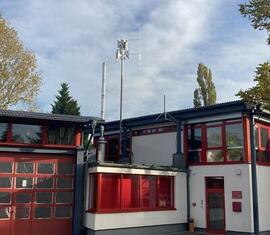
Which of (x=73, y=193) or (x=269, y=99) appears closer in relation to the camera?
(x=269, y=99)

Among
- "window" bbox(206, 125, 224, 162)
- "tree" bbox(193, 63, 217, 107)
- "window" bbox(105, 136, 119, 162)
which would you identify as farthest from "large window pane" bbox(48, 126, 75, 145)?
"tree" bbox(193, 63, 217, 107)

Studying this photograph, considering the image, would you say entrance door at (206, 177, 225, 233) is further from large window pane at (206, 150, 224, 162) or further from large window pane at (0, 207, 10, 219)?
large window pane at (0, 207, 10, 219)

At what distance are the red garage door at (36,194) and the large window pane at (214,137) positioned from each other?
6960 millimetres

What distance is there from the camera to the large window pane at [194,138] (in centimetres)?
1959

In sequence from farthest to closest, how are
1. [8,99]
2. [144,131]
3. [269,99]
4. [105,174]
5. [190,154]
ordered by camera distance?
1. [8,99]
2. [144,131]
3. [190,154]
4. [105,174]
5. [269,99]

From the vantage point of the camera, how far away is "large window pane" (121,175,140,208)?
16.9m

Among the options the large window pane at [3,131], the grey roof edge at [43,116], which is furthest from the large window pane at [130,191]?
the large window pane at [3,131]

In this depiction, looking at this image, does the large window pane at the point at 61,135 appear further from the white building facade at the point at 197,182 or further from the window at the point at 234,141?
the window at the point at 234,141

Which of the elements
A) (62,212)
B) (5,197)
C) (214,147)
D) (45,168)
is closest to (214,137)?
(214,147)

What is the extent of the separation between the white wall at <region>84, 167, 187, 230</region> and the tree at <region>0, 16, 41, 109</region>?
12574mm

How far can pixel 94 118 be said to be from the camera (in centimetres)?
1655

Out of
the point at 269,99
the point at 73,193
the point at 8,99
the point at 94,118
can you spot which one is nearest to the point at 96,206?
the point at 73,193

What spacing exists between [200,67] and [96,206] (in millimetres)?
30540

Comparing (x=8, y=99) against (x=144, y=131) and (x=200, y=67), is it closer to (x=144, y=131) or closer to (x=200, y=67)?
(x=144, y=131)
